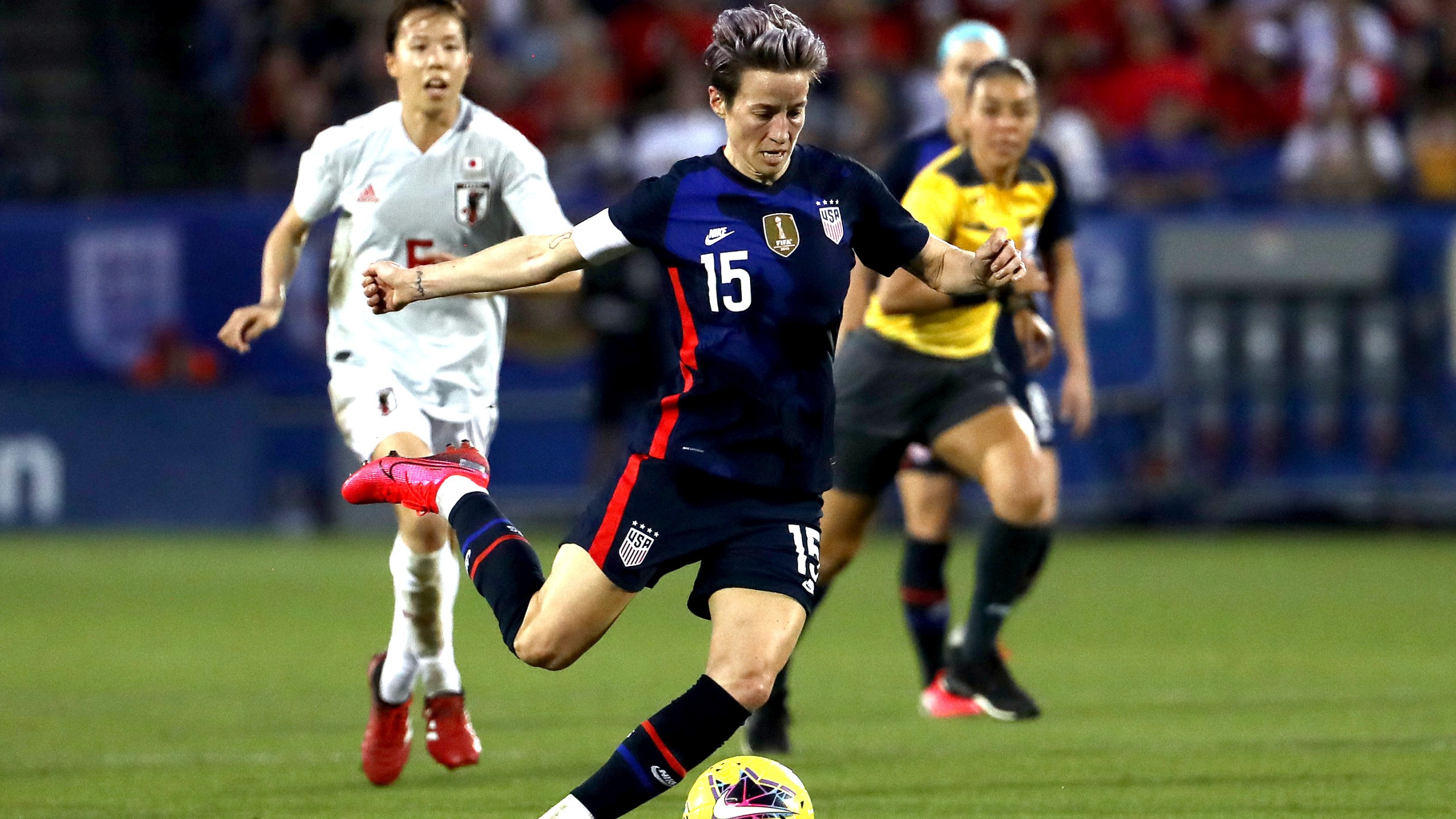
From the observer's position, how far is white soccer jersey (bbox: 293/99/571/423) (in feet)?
22.3

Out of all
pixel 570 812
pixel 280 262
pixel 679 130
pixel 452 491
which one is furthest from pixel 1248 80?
pixel 570 812

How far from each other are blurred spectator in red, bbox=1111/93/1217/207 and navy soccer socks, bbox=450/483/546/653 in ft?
36.2

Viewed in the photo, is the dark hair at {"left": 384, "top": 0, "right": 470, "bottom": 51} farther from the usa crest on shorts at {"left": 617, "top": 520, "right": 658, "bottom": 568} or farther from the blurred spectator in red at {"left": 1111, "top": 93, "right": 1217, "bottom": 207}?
the blurred spectator in red at {"left": 1111, "top": 93, "right": 1217, "bottom": 207}

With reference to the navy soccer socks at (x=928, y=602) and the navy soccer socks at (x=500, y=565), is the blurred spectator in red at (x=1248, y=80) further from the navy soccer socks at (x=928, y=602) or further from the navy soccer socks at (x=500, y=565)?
the navy soccer socks at (x=500, y=565)

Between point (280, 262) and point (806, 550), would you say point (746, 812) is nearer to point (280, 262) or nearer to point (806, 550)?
point (806, 550)

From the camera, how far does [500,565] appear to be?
216 inches

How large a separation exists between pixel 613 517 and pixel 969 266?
1.09 m

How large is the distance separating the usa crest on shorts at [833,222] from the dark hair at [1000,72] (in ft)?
8.07

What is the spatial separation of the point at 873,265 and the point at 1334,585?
810 centimetres

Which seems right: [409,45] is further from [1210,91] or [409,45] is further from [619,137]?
[1210,91]

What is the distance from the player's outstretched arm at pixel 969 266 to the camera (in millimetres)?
5156

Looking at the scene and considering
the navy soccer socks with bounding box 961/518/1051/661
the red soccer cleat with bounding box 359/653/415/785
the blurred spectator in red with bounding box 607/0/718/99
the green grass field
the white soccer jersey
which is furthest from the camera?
the blurred spectator in red with bounding box 607/0/718/99

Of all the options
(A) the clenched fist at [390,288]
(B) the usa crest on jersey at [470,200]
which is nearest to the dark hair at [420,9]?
(B) the usa crest on jersey at [470,200]

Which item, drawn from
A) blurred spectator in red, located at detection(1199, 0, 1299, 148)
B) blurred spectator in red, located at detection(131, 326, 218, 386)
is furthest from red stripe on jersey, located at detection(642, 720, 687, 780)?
blurred spectator in red, located at detection(1199, 0, 1299, 148)
